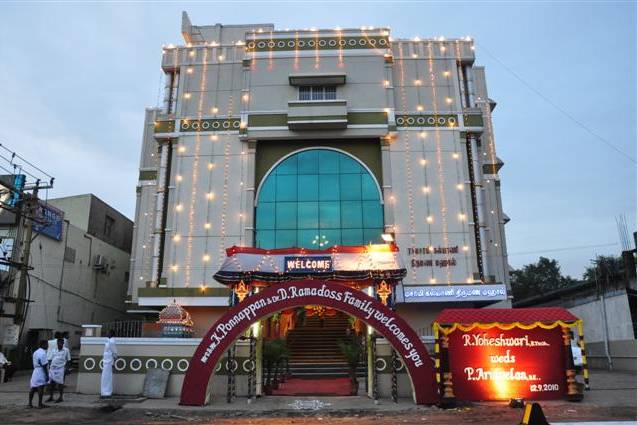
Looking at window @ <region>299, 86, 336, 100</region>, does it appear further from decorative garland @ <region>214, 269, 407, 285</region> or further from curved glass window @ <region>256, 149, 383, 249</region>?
decorative garland @ <region>214, 269, 407, 285</region>

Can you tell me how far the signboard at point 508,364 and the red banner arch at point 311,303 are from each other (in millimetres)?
1134

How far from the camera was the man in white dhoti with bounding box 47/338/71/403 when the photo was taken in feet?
45.5

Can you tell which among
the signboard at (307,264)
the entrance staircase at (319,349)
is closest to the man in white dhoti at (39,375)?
the signboard at (307,264)

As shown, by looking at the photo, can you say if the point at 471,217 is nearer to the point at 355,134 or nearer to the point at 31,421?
the point at 355,134

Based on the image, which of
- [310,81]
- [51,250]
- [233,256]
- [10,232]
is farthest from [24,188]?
[310,81]

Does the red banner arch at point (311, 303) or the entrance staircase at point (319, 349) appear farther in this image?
the entrance staircase at point (319, 349)

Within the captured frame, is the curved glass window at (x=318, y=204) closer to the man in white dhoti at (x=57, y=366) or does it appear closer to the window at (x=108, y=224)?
the man in white dhoti at (x=57, y=366)

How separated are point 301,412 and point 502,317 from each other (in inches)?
241

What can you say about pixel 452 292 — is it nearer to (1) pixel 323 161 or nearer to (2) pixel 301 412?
(1) pixel 323 161

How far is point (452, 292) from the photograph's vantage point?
2359 cm

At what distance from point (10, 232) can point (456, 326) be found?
916 inches

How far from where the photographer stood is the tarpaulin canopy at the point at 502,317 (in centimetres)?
1362

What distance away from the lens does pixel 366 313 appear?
1341cm

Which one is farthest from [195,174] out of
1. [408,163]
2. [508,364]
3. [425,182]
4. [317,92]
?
[508,364]
